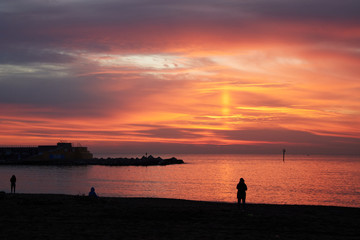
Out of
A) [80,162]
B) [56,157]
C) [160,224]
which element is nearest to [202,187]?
[160,224]

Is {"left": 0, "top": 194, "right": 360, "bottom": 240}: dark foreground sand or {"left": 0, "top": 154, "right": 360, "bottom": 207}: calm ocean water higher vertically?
{"left": 0, "top": 194, "right": 360, "bottom": 240}: dark foreground sand

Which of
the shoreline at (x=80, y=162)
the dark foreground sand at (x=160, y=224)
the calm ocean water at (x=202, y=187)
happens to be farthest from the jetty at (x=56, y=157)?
the dark foreground sand at (x=160, y=224)

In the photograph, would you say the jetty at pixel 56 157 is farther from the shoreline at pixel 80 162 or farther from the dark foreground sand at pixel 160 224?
Answer: the dark foreground sand at pixel 160 224

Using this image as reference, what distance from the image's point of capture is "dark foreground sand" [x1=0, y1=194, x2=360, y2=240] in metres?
16.0

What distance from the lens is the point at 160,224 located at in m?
18.8

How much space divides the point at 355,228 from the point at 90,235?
1198 centimetres

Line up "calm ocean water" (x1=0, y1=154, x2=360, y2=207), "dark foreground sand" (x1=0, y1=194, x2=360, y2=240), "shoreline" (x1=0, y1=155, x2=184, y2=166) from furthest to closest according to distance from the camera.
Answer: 1. "shoreline" (x1=0, y1=155, x2=184, y2=166)
2. "calm ocean water" (x1=0, y1=154, x2=360, y2=207)
3. "dark foreground sand" (x1=0, y1=194, x2=360, y2=240)

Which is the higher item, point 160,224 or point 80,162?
point 160,224

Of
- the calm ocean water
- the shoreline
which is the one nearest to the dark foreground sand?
the calm ocean water

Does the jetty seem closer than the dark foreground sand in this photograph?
No

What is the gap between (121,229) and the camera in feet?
56.3

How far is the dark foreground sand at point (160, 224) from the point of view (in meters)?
16.0

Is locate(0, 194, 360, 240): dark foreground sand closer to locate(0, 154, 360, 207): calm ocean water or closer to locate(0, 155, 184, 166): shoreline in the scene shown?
locate(0, 154, 360, 207): calm ocean water

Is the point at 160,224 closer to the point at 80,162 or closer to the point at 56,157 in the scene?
the point at 80,162
